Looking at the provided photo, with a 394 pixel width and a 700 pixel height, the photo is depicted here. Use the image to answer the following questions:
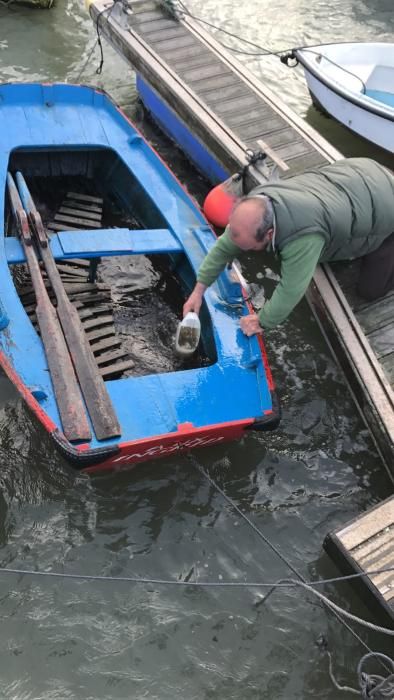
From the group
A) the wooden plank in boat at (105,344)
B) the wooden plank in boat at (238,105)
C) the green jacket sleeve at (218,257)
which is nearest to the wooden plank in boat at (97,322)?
the wooden plank in boat at (105,344)

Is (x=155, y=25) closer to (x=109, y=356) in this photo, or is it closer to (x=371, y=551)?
(x=109, y=356)

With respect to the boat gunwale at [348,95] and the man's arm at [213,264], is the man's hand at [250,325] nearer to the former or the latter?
the man's arm at [213,264]

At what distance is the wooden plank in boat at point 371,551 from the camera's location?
12.9ft

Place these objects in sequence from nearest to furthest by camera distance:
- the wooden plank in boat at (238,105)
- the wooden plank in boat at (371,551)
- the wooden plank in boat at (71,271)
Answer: the wooden plank in boat at (371,551) < the wooden plank in boat at (71,271) < the wooden plank in boat at (238,105)

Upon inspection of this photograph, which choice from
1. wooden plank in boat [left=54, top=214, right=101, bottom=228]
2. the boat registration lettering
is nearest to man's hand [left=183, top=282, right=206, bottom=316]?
the boat registration lettering

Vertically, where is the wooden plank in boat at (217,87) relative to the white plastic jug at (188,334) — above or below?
above

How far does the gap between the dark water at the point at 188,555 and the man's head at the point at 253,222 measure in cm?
194

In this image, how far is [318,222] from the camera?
4.04 meters

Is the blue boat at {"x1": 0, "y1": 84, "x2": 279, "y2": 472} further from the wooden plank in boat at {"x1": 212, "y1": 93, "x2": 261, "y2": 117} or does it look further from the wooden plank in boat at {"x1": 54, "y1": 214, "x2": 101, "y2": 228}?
the wooden plank in boat at {"x1": 212, "y1": 93, "x2": 261, "y2": 117}

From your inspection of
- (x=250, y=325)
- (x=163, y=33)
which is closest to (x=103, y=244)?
(x=250, y=325)

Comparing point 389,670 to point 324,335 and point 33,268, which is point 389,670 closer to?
point 324,335

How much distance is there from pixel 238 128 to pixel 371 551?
198 inches

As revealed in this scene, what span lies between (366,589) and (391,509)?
61 centimetres

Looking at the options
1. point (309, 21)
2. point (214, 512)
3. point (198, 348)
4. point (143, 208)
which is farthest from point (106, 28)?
point (214, 512)
